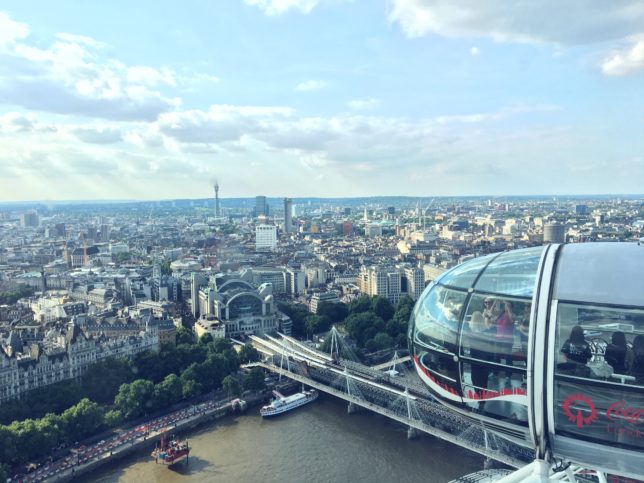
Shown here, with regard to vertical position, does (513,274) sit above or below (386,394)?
above

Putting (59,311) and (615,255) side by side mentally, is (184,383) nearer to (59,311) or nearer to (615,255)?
(59,311)

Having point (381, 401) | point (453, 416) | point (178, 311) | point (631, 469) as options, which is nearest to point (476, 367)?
point (631, 469)

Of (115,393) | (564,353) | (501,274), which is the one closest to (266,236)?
(115,393)

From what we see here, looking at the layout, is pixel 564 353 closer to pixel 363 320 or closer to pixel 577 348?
pixel 577 348

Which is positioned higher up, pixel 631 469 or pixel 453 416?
pixel 631 469

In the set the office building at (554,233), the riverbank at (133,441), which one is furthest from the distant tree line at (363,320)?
the office building at (554,233)

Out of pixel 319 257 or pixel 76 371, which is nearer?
pixel 76 371

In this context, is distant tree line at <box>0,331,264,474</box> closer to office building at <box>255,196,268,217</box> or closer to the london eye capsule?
the london eye capsule
